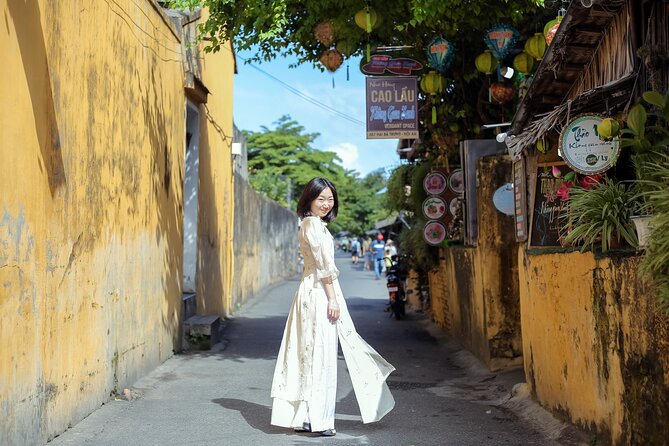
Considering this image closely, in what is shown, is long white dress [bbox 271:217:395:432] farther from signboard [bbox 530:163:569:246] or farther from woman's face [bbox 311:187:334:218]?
signboard [bbox 530:163:569:246]

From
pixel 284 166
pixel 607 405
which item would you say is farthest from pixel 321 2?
pixel 284 166

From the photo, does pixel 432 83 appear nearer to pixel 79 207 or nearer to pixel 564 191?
pixel 564 191

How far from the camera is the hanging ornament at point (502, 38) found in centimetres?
1040

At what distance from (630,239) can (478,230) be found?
17.3ft

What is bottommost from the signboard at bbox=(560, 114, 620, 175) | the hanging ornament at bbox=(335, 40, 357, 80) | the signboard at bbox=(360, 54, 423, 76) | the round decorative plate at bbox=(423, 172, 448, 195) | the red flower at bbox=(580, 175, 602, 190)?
the red flower at bbox=(580, 175, 602, 190)

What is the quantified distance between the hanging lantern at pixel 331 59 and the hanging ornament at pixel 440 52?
4.06 feet

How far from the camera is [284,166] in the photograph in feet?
166

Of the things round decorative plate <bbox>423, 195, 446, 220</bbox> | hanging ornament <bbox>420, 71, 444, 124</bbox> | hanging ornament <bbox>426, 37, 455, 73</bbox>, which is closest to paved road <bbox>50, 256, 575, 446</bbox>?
round decorative plate <bbox>423, 195, 446, 220</bbox>

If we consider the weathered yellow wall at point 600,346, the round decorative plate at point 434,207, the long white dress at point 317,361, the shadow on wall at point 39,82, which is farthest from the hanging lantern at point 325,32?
the shadow on wall at point 39,82

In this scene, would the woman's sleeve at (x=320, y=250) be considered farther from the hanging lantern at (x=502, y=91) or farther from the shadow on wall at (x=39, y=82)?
the hanging lantern at (x=502, y=91)

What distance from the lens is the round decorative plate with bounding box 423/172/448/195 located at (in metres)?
13.9

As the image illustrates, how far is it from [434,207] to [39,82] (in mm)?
8848

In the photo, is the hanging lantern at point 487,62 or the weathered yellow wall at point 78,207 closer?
the weathered yellow wall at point 78,207

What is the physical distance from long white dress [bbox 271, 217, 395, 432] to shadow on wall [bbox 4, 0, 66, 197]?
195 cm
